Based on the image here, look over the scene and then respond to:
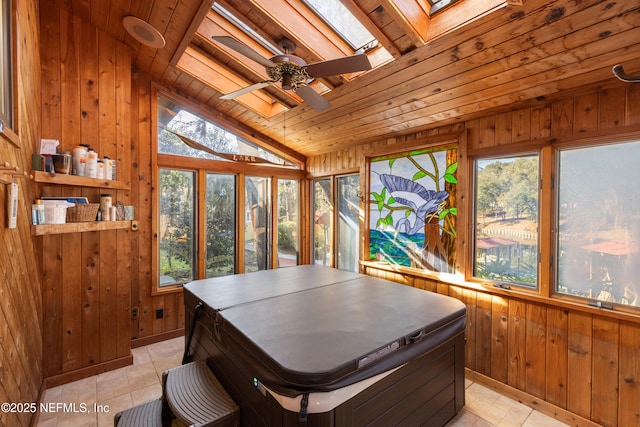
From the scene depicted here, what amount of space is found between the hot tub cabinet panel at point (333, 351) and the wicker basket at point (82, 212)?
102 centimetres

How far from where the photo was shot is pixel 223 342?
1845 mm

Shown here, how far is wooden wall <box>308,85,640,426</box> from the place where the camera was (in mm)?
1970

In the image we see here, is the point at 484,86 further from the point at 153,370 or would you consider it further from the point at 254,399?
the point at 153,370

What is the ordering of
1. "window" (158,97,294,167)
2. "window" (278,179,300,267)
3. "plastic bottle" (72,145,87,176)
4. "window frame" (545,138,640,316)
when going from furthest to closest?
1. "window" (278,179,300,267)
2. "window" (158,97,294,167)
3. "plastic bottle" (72,145,87,176)
4. "window frame" (545,138,640,316)

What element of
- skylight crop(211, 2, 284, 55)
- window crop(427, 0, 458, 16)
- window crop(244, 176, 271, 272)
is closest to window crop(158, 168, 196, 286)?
window crop(244, 176, 271, 272)

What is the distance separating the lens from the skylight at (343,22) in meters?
2.26

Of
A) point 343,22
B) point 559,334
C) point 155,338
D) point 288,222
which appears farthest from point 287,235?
point 559,334

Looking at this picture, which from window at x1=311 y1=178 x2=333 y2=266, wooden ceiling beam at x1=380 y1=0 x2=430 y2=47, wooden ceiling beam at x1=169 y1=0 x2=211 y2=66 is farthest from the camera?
window at x1=311 y1=178 x2=333 y2=266

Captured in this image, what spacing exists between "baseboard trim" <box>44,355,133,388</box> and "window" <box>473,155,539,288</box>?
3.59 m

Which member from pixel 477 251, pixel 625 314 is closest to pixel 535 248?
pixel 477 251

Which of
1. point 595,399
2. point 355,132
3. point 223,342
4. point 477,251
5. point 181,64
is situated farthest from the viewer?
point 355,132

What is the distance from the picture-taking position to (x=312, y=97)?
7.66ft

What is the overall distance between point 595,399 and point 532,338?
490mm

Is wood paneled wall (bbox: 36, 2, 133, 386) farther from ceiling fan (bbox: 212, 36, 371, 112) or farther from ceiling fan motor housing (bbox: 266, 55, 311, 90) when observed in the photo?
ceiling fan motor housing (bbox: 266, 55, 311, 90)
